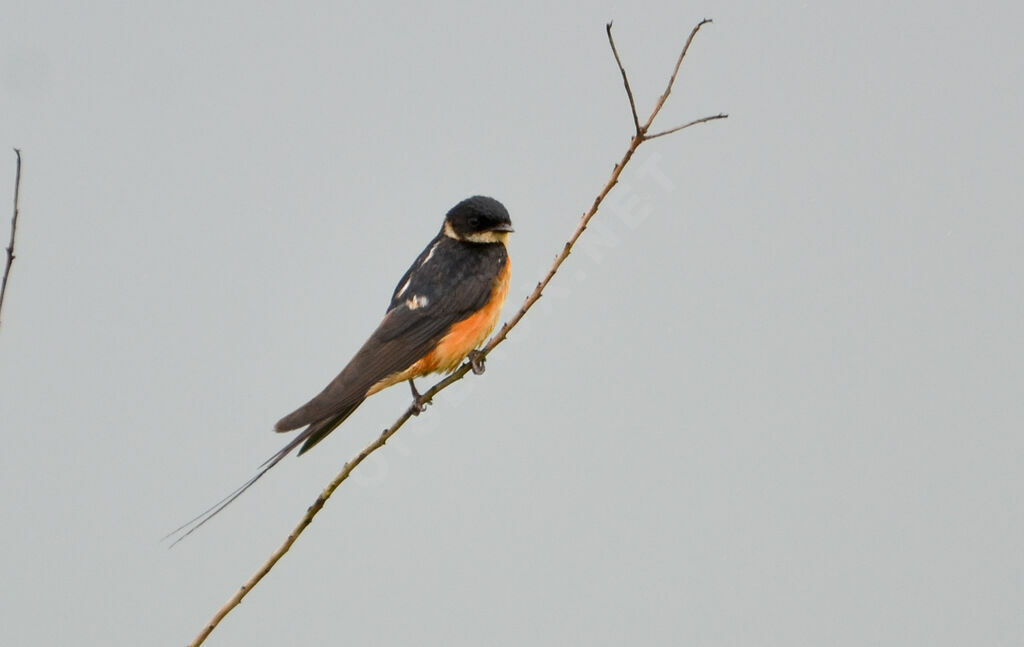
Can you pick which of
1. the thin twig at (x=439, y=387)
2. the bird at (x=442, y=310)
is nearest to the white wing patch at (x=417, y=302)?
the bird at (x=442, y=310)

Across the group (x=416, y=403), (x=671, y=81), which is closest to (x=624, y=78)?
(x=671, y=81)

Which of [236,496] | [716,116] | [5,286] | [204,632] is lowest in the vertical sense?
[204,632]

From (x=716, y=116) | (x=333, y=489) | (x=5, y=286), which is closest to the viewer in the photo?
(x=5, y=286)

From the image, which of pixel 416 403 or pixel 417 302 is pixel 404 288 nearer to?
pixel 417 302

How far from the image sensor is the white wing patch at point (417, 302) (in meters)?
4.36

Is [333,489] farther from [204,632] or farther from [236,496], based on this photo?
[204,632]

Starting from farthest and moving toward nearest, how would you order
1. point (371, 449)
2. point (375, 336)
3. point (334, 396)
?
1. point (375, 336)
2. point (334, 396)
3. point (371, 449)

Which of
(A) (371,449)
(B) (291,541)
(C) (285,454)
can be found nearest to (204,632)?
(B) (291,541)

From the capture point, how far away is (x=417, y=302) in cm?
439

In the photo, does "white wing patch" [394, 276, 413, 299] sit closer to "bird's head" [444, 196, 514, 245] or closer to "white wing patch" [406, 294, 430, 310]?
"white wing patch" [406, 294, 430, 310]

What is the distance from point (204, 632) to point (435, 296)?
2410mm

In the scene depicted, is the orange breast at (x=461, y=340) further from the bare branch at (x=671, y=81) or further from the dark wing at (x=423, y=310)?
the bare branch at (x=671, y=81)

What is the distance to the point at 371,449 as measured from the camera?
104 inches

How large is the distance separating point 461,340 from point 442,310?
13 centimetres
